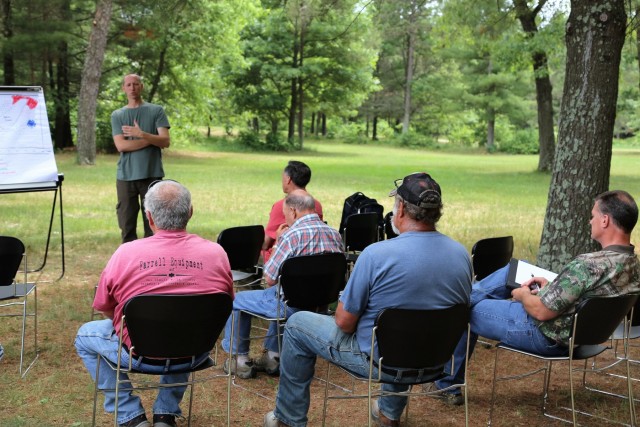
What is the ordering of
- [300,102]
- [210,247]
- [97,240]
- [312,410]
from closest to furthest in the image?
[210,247] < [312,410] < [97,240] < [300,102]

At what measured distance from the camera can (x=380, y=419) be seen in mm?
4078

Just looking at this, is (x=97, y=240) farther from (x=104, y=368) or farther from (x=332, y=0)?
(x=104, y=368)

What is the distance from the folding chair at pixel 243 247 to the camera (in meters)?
5.34

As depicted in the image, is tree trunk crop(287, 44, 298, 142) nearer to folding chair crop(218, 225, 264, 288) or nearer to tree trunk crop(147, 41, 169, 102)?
tree trunk crop(147, 41, 169, 102)

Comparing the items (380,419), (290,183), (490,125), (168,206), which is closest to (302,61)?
(490,125)

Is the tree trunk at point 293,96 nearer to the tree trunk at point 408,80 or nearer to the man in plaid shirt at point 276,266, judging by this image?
the tree trunk at point 408,80

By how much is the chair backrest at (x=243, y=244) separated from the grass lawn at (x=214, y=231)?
1.03 metres

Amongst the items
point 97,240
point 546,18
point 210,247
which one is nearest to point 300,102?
point 546,18

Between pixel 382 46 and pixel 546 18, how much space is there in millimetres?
37614

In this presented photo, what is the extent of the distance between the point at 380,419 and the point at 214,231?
7277mm

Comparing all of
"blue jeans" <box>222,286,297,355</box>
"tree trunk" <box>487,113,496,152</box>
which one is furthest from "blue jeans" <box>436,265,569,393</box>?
"tree trunk" <box>487,113,496,152</box>

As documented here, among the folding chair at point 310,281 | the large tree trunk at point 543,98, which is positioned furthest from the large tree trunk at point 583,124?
the large tree trunk at point 543,98

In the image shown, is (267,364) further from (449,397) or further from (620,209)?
(620,209)

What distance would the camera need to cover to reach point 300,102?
132 feet
